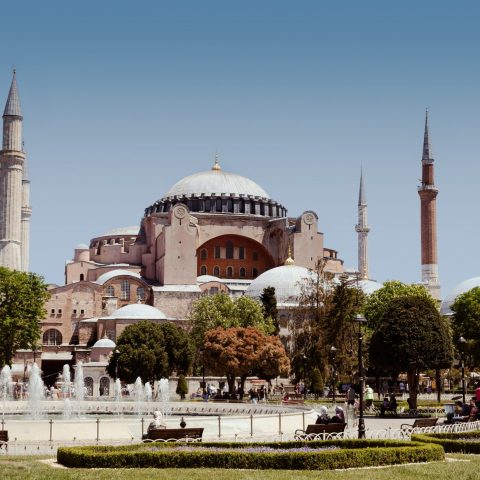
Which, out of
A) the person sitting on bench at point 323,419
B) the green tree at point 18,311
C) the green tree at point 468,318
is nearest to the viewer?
the person sitting on bench at point 323,419

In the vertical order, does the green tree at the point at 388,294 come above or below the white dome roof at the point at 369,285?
below

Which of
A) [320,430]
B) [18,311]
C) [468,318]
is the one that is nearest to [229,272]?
[468,318]

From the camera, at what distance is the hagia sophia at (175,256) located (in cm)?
5656

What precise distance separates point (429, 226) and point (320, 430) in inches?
2102

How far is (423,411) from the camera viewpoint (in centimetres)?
3014

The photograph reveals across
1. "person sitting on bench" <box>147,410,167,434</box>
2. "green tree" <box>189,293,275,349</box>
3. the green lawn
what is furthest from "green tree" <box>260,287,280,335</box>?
the green lawn

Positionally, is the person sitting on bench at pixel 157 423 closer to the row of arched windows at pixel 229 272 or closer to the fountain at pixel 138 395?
the fountain at pixel 138 395

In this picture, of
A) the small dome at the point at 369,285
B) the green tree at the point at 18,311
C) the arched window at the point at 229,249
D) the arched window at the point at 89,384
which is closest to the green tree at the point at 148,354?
the green tree at the point at 18,311

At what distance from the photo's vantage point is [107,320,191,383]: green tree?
137 feet

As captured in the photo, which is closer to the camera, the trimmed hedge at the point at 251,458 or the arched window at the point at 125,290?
the trimmed hedge at the point at 251,458

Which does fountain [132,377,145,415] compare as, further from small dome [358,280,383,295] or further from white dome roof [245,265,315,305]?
small dome [358,280,383,295]

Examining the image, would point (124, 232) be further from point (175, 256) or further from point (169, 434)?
point (169, 434)

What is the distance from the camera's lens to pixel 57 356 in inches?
2272

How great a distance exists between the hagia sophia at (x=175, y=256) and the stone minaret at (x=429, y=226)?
79mm
